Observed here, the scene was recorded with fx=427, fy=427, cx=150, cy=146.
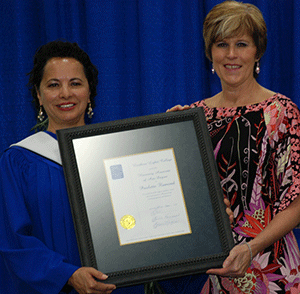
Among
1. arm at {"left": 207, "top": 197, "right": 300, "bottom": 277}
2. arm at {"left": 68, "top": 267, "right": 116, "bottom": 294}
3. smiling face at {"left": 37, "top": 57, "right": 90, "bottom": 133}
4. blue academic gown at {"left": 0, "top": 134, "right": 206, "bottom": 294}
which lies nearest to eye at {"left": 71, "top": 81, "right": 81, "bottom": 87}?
smiling face at {"left": 37, "top": 57, "right": 90, "bottom": 133}

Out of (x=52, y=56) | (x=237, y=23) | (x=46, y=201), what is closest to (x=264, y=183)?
(x=237, y=23)

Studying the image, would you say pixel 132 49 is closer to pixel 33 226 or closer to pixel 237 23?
pixel 237 23

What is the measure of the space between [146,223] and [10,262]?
17.3 inches

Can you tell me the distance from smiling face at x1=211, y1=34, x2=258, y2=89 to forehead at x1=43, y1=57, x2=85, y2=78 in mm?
501

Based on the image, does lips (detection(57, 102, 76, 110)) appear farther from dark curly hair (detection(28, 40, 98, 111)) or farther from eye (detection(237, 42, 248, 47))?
eye (detection(237, 42, 248, 47))

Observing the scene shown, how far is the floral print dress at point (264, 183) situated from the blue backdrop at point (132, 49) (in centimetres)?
61

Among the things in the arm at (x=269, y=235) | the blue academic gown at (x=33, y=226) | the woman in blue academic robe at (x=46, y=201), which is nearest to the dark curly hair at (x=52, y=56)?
the woman in blue academic robe at (x=46, y=201)

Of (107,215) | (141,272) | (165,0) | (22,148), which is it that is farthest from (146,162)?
(165,0)

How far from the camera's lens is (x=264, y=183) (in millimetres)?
1425

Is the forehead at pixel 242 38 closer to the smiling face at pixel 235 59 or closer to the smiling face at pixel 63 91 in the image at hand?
the smiling face at pixel 235 59

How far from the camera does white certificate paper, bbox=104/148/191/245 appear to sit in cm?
124

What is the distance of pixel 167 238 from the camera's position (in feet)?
4.06

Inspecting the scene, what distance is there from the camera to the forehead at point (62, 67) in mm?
1480

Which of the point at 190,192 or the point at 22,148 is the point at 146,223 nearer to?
the point at 190,192
